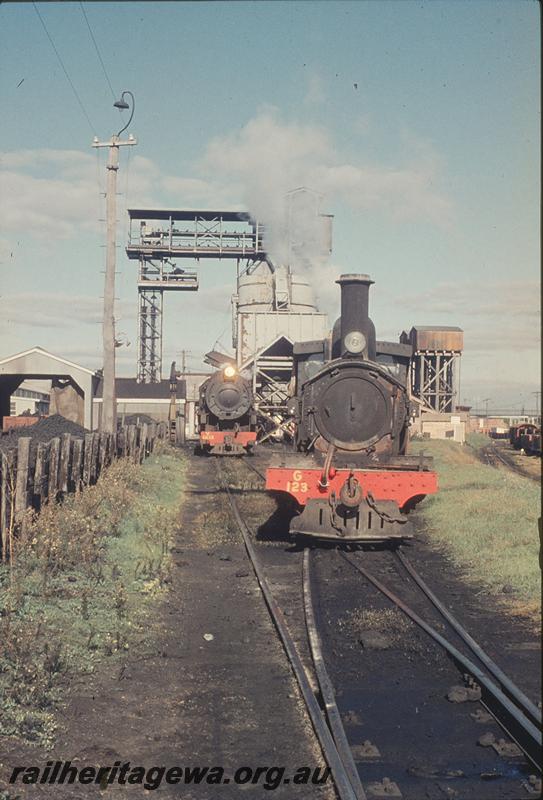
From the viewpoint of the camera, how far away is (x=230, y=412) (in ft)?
87.0

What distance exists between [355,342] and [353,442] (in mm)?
1475

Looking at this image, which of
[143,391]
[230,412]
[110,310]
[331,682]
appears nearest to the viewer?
[331,682]

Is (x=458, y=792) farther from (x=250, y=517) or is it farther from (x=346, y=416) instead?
(x=250, y=517)

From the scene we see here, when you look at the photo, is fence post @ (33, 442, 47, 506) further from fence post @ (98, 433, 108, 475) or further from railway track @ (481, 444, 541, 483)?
railway track @ (481, 444, 541, 483)

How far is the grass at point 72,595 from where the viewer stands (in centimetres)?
530

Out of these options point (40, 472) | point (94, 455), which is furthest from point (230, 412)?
point (40, 472)

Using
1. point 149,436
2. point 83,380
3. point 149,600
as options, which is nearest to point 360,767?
point 149,600

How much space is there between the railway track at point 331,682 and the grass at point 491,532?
0.92m

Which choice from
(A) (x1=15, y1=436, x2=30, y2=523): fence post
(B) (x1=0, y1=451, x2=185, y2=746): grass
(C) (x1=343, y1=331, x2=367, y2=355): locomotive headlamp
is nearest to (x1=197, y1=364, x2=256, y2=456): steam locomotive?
(B) (x1=0, y1=451, x2=185, y2=746): grass

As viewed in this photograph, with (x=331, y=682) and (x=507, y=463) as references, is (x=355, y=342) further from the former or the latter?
(x=507, y=463)

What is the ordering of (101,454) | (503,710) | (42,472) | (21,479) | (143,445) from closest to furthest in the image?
(503,710) < (21,479) < (42,472) < (101,454) < (143,445)

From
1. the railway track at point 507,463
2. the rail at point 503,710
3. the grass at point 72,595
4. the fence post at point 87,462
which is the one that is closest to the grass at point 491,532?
the rail at point 503,710

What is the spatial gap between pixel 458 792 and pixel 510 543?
6.87 m

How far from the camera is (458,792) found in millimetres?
4008
